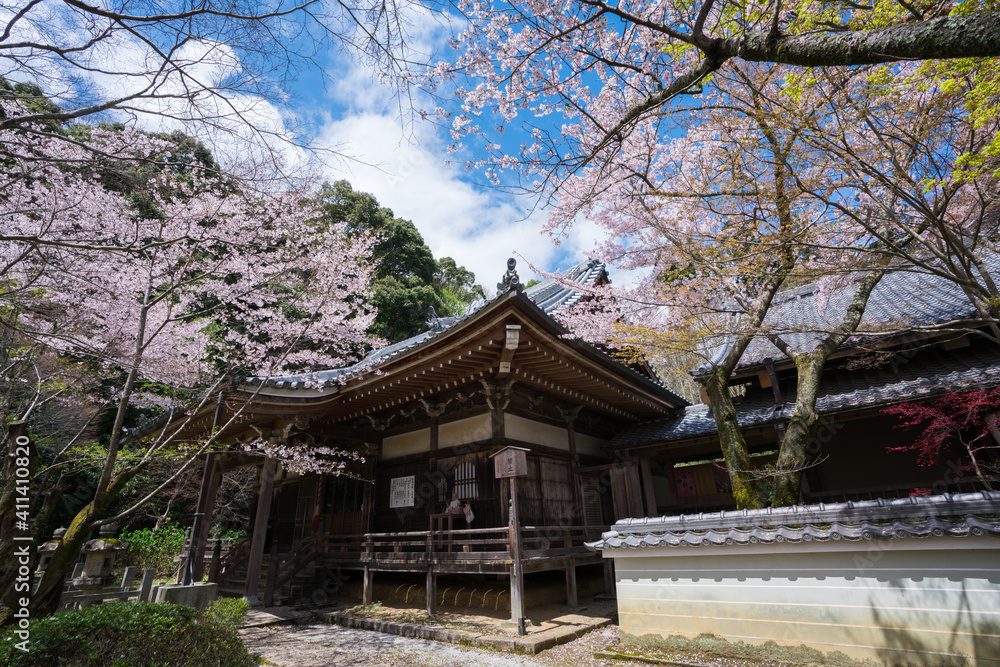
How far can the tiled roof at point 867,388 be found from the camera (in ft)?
23.8

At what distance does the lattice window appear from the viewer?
8.56 m

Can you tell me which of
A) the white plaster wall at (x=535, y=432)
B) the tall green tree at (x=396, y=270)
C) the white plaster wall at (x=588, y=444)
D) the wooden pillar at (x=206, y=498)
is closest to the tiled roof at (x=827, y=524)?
the white plaster wall at (x=535, y=432)

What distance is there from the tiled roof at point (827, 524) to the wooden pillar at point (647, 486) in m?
4.96

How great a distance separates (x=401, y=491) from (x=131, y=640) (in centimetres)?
590

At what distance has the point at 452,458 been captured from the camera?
8.96 metres

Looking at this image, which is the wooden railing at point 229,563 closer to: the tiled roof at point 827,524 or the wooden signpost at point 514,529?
the wooden signpost at point 514,529

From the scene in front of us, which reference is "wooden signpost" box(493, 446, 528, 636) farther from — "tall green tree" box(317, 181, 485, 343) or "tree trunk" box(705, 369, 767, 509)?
"tall green tree" box(317, 181, 485, 343)

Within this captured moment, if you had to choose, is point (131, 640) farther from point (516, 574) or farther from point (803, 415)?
point (803, 415)

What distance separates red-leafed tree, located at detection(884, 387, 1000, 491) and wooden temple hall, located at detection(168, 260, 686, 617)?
172 inches

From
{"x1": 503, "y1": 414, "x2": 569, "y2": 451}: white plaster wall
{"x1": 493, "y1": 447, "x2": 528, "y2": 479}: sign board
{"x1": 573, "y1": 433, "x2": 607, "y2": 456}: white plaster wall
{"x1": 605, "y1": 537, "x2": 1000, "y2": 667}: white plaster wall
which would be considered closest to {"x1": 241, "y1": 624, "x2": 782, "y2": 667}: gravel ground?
{"x1": 605, "y1": 537, "x2": 1000, "y2": 667}: white plaster wall

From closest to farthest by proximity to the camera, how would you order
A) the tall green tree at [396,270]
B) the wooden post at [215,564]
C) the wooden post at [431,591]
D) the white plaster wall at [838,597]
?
the white plaster wall at [838,597] → the wooden post at [431,591] → the wooden post at [215,564] → the tall green tree at [396,270]

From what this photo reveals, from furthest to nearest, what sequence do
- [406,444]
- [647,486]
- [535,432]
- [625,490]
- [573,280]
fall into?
1. [573,280]
2. [647,486]
3. [406,444]
4. [625,490]
5. [535,432]

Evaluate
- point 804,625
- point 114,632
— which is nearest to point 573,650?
point 804,625

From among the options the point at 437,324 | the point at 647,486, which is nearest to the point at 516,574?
the point at 437,324
